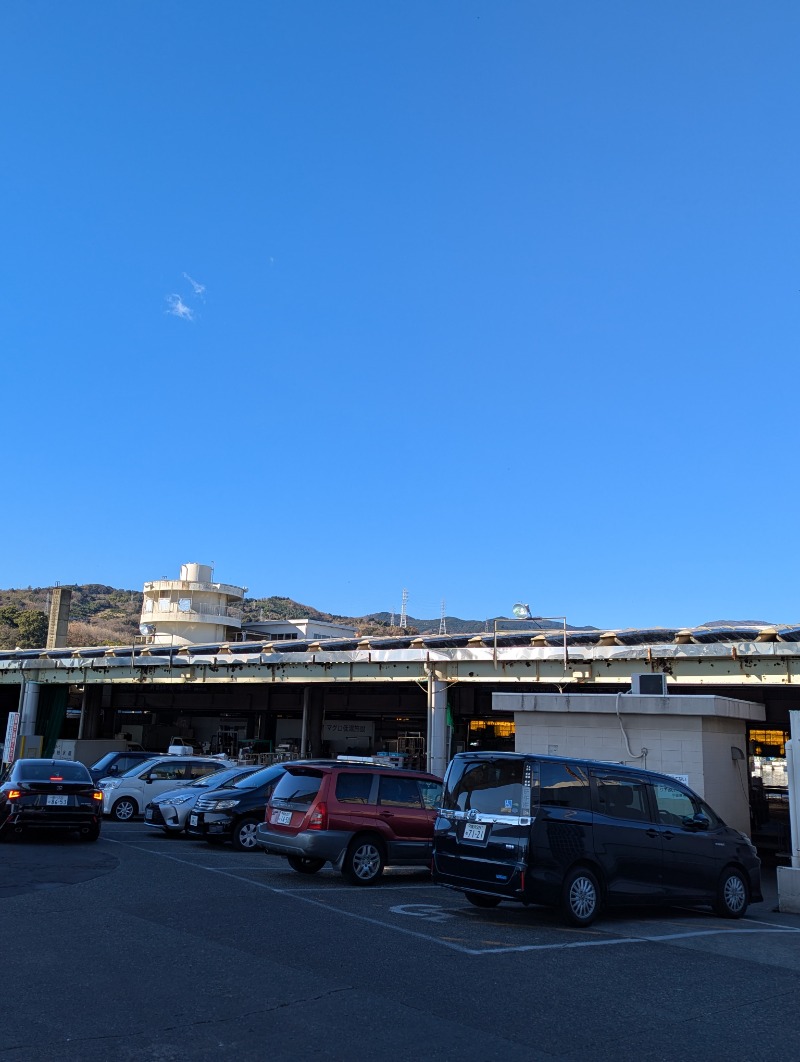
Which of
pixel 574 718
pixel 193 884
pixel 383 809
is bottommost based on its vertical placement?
pixel 193 884

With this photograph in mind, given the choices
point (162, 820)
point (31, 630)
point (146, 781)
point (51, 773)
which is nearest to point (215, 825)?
point (162, 820)

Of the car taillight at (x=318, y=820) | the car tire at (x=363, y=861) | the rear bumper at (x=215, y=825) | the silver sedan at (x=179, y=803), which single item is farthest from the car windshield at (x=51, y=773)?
the car tire at (x=363, y=861)

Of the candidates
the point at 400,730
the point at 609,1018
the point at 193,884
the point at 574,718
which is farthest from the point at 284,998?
the point at 400,730

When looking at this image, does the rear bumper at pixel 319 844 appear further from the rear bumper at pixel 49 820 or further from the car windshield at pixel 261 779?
the rear bumper at pixel 49 820

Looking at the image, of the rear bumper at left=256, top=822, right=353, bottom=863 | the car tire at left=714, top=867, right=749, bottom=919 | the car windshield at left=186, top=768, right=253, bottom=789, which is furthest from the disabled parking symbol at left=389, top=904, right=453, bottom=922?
the car windshield at left=186, top=768, right=253, bottom=789

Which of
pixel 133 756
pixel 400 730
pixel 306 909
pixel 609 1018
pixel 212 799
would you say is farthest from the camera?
pixel 400 730

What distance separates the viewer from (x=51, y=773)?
53.7 feet

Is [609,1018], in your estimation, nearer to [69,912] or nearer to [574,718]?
[69,912]

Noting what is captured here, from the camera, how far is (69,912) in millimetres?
9523

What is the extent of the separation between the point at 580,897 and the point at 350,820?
3.90 metres

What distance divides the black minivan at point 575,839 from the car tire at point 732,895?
18mm

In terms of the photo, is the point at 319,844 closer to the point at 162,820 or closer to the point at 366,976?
the point at 366,976

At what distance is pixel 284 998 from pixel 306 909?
160 inches

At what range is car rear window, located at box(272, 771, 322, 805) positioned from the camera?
42.5ft
